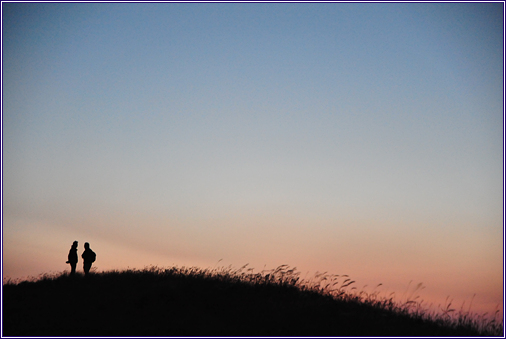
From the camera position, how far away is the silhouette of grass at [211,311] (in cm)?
1179

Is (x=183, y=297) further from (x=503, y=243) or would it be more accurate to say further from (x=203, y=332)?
(x=503, y=243)

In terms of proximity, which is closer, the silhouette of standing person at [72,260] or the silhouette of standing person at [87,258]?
the silhouette of standing person at [87,258]

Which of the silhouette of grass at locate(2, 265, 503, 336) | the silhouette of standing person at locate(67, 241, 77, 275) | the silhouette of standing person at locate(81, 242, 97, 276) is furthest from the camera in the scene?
the silhouette of standing person at locate(67, 241, 77, 275)

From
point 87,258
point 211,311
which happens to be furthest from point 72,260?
point 211,311

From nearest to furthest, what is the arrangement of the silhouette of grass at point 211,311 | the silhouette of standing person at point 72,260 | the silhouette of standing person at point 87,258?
the silhouette of grass at point 211,311, the silhouette of standing person at point 87,258, the silhouette of standing person at point 72,260

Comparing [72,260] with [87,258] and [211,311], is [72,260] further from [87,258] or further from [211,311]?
[211,311]

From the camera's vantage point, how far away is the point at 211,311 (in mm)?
12953

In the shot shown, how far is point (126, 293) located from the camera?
48.3 ft

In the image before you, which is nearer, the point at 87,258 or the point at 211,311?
the point at 211,311

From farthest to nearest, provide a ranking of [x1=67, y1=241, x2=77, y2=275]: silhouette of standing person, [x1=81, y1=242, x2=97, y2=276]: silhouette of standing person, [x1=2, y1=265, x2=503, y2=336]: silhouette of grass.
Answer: [x1=67, y1=241, x2=77, y2=275]: silhouette of standing person, [x1=81, y1=242, x2=97, y2=276]: silhouette of standing person, [x1=2, y1=265, x2=503, y2=336]: silhouette of grass

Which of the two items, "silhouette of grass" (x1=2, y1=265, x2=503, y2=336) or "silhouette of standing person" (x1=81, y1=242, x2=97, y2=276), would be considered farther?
"silhouette of standing person" (x1=81, y1=242, x2=97, y2=276)

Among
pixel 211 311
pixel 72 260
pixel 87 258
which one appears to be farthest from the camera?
pixel 72 260

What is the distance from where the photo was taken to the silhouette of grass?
38.7ft

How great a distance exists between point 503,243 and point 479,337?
4.06 meters
